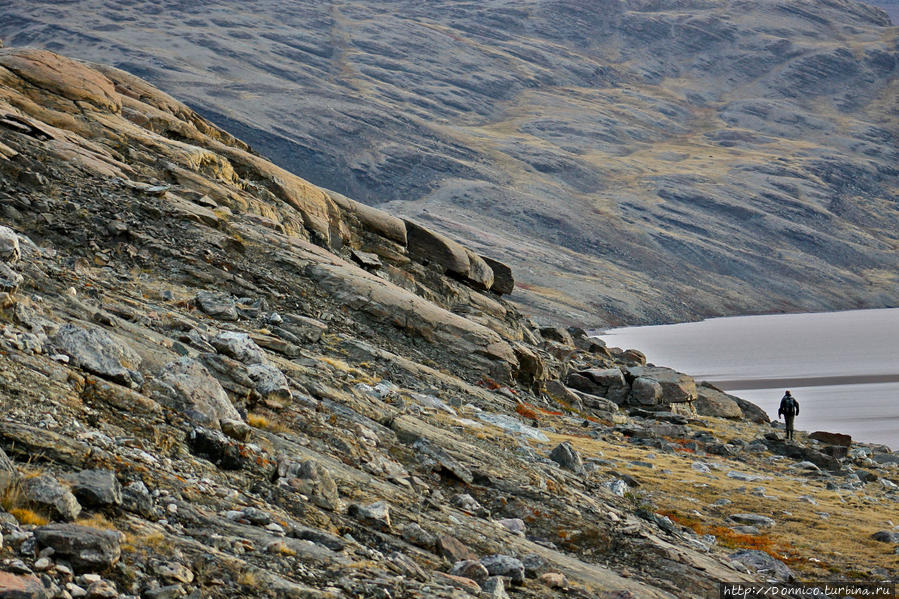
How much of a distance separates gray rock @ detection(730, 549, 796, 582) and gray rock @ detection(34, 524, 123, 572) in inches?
509

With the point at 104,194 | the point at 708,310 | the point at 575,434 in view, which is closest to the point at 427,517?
the point at 575,434

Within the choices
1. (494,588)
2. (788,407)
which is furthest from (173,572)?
(788,407)

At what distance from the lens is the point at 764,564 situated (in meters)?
16.1

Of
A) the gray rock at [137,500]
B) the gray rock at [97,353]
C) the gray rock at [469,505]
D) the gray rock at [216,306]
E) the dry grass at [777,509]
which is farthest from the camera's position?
the gray rock at [216,306]

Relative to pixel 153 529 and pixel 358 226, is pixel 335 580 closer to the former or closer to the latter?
pixel 153 529

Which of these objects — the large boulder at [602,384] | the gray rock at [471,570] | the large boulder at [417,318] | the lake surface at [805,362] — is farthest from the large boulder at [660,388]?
the gray rock at [471,570]

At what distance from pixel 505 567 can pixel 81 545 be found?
6214 millimetres

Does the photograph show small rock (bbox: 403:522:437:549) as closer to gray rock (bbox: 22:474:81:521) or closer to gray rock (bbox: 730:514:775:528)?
gray rock (bbox: 22:474:81:521)

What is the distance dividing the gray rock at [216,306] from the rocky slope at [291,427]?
0.27 m

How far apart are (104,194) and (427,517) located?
18772mm

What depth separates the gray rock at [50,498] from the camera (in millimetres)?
8133

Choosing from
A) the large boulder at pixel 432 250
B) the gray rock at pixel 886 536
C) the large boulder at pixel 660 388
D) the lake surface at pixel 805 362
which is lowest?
the gray rock at pixel 886 536

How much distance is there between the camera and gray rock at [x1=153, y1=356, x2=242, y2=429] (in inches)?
467

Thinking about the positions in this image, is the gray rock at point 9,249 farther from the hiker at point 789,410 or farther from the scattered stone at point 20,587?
the hiker at point 789,410
